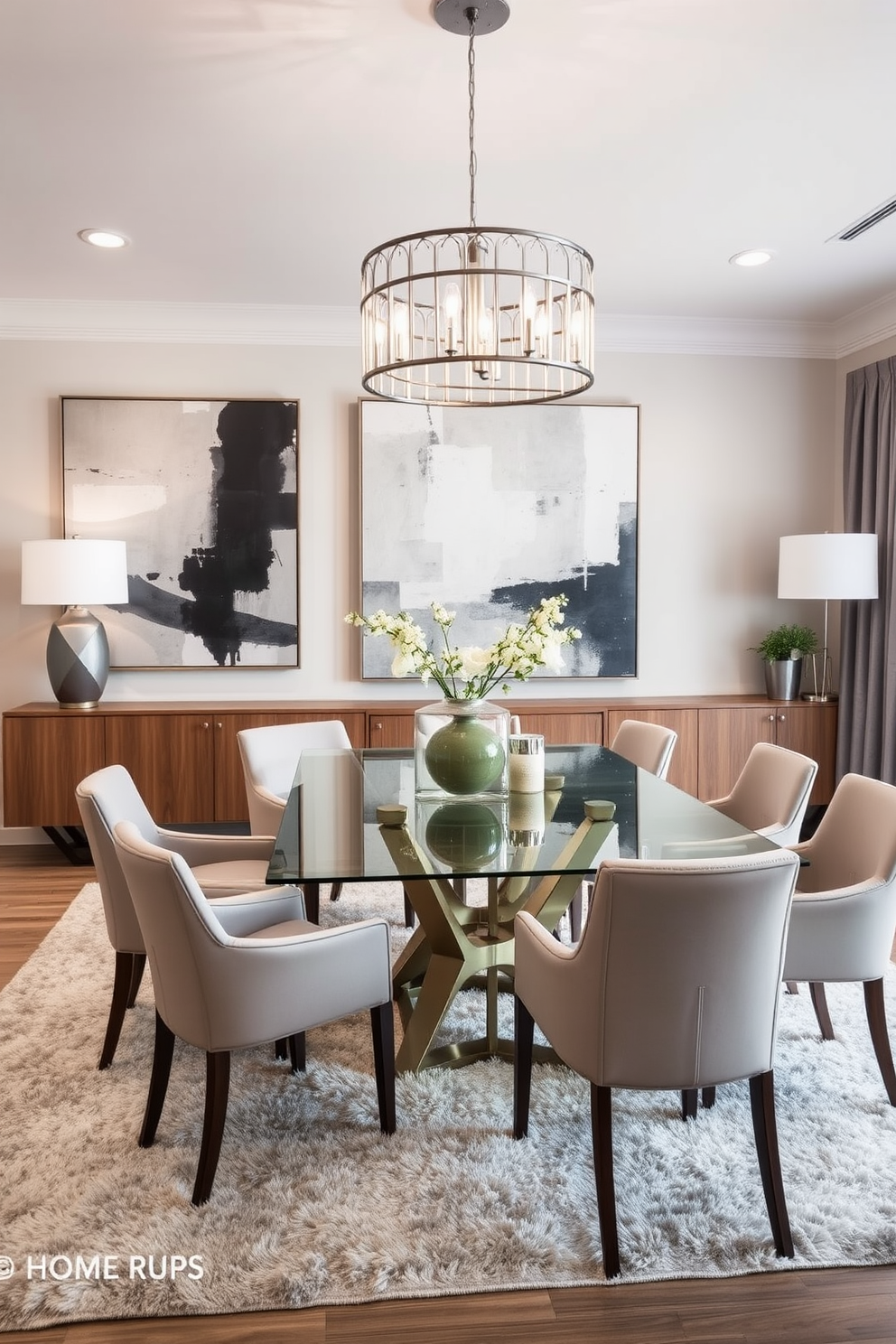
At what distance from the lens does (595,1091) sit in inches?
73.9

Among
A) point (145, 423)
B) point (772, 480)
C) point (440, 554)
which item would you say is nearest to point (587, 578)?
point (440, 554)

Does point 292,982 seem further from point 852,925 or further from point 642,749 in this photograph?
point 642,749

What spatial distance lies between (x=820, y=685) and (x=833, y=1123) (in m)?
3.22

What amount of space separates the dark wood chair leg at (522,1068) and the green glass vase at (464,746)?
2.20ft

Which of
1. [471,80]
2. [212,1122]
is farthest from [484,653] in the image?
[471,80]

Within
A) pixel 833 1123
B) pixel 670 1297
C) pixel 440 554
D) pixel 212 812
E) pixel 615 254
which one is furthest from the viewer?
pixel 440 554

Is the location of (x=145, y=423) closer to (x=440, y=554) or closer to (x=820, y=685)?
(x=440, y=554)

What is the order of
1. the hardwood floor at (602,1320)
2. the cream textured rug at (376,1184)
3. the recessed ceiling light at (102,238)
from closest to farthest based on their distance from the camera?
1. the hardwood floor at (602,1320)
2. the cream textured rug at (376,1184)
3. the recessed ceiling light at (102,238)

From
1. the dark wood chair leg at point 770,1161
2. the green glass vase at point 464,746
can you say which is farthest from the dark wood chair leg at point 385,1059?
the dark wood chair leg at point 770,1161

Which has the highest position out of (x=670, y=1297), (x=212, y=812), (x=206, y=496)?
(x=206, y=496)

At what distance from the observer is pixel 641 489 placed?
16.6ft

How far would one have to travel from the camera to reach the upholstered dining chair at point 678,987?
1.73 metres

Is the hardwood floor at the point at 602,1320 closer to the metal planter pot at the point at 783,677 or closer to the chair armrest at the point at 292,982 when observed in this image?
the chair armrest at the point at 292,982

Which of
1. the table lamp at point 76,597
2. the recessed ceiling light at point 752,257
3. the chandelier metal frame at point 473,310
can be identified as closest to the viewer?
the chandelier metal frame at point 473,310
